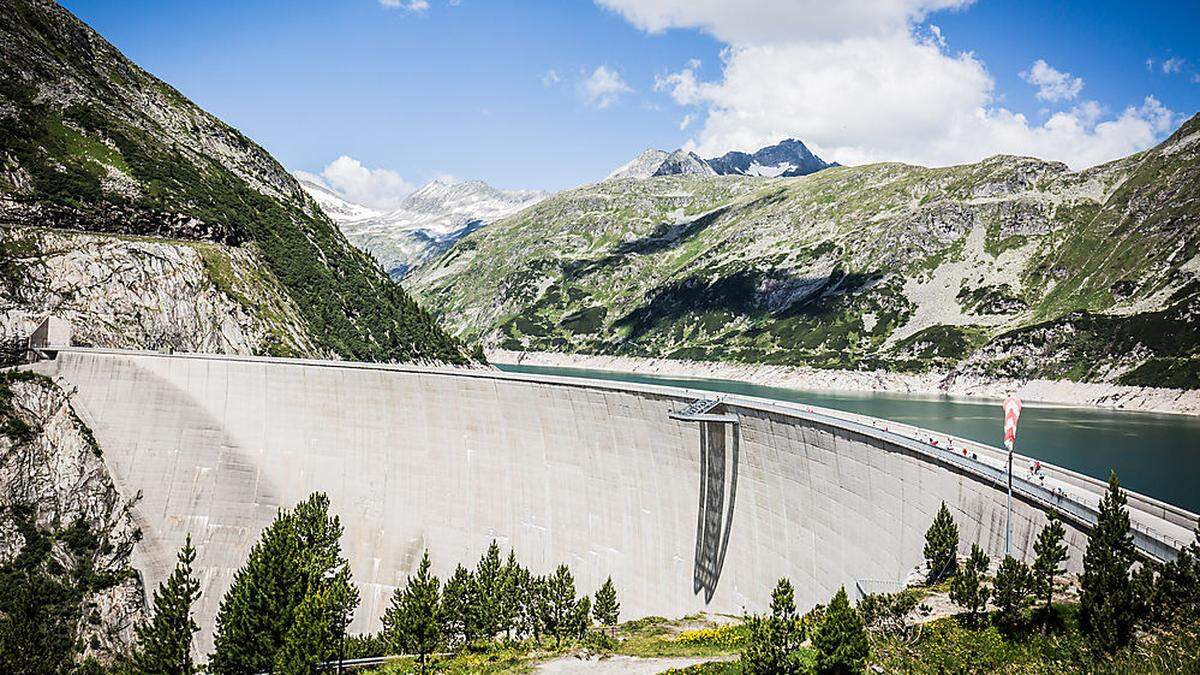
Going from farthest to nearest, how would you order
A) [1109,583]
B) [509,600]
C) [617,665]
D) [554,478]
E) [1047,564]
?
1. [554,478]
2. [509,600]
3. [617,665]
4. [1047,564]
5. [1109,583]

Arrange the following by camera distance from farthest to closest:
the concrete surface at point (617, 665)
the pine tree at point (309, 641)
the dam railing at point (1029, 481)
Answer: the pine tree at point (309, 641)
the concrete surface at point (617, 665)
the dam railing at point (1029, 481)

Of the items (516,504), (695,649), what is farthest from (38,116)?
(695,649)

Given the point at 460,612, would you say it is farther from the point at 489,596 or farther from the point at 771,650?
the point at 771,650

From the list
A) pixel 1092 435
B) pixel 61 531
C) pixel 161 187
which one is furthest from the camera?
pixel 1092 435

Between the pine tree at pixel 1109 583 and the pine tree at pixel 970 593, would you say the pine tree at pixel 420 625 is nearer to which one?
the pine tree at pixel 970 593

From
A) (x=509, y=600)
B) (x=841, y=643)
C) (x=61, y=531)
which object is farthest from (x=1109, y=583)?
(x=61, y=531)

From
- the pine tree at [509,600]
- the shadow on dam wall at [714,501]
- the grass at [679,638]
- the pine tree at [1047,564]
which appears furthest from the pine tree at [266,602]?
the pine tree at [1047,564]
